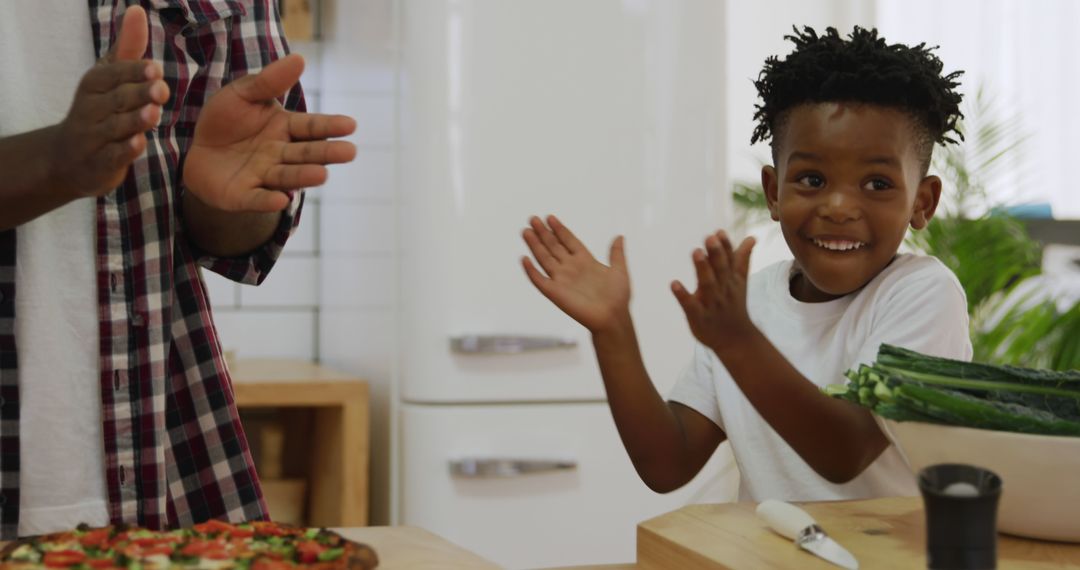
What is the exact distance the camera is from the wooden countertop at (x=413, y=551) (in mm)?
859

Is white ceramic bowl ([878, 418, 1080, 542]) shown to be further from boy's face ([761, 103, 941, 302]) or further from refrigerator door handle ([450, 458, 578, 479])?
refrigerator door handle ([450, 458, 578, 479])

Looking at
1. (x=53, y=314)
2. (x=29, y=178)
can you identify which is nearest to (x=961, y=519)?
(x=29, y=178)

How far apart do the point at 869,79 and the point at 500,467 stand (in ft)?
3.71

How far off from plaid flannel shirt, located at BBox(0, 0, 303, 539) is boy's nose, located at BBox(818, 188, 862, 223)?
0.53 meters

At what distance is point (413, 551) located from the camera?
0.90 meters

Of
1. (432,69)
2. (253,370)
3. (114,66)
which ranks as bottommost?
(253,370)

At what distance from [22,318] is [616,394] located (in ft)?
1.80

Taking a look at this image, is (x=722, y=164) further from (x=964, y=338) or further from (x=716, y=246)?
(x=716, y=246)

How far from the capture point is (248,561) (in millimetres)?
745

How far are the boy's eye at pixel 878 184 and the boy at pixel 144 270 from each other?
552 mm

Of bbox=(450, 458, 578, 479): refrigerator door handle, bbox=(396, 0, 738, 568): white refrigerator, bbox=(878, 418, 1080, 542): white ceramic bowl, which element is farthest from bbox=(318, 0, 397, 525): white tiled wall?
bbox=(878, 418, 1080, 542): white ceramic bowl

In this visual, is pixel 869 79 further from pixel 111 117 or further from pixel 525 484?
pixel 525 484

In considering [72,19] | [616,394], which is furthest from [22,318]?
[616,394]

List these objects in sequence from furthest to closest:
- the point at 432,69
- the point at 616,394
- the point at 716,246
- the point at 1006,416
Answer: the point at 432,69 → the point at 616,394 → the point at 716,246 → the point at 1006,416
